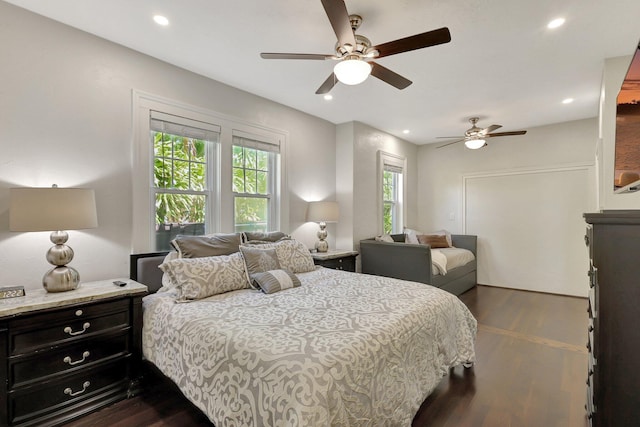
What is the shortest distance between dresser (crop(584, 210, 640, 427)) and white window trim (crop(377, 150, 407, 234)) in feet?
12.4

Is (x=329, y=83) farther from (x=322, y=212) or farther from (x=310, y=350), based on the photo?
(x=310, y=350)

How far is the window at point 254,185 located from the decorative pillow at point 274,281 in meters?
1.09

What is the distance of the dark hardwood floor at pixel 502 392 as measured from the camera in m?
1.82

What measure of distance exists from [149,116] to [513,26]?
3.04 m

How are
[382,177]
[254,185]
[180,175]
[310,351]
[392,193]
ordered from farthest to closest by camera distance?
[392,193]
[382,177]
[254,185]
[180,175]
[310,351]

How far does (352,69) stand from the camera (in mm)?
1911

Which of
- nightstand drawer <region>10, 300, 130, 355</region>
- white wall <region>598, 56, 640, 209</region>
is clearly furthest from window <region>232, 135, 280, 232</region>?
white wall <region>598, 56, 640, 209</region>

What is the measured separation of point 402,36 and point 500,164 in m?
3.76

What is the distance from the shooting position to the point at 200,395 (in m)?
1.56

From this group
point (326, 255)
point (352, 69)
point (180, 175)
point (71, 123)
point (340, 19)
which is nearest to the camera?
point (340, 19)

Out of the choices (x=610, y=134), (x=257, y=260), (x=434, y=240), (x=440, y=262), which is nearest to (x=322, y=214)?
(x=257, y=260)

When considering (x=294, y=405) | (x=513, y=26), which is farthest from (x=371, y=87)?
(x=294, y=405)

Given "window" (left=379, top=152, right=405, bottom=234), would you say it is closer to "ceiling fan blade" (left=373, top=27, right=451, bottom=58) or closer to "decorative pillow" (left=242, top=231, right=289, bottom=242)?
"decorative pillow" (left=242, top=231, right=289, bottom=242)

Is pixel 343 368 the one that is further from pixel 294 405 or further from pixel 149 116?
pixel 149 116
